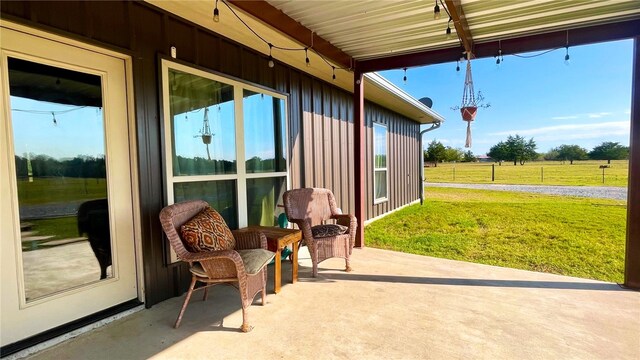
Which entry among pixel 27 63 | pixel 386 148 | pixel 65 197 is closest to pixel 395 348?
pixel 65 197

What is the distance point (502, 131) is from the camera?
21719 millimetres

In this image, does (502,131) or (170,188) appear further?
(502,131)

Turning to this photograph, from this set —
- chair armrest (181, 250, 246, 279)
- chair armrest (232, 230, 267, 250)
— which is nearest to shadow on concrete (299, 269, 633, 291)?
chair armrest (232, 230, 267, 250)

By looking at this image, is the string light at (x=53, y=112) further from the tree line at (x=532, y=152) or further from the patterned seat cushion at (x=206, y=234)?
the tree line at (x=532, y=152)

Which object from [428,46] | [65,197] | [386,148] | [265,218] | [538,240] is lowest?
[538,240]

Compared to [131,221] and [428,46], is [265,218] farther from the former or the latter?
[428,46]

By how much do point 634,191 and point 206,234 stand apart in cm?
389

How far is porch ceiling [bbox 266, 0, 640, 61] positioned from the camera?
258cm

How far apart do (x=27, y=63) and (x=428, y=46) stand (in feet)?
11.8

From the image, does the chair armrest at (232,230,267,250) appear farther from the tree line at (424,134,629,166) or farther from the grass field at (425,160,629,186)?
the tree line at (424,134,629,166)

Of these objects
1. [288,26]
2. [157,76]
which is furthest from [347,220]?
[157,76]

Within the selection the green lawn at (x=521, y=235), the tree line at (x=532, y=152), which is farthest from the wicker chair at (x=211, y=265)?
the tree line at (x=532, y=152)

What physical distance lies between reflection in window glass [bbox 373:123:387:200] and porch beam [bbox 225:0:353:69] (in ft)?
10.4

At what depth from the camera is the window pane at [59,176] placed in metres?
1.91
